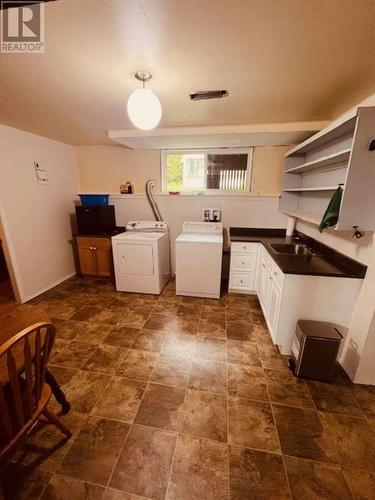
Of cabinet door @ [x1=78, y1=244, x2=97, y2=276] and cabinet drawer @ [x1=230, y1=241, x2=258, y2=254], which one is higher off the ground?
cabinet drawer @ [x1=230, y1=241, x2=258, y2=254]

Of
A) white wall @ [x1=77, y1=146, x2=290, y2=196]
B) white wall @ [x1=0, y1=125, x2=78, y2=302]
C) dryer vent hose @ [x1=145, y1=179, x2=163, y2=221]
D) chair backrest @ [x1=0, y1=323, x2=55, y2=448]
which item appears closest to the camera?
chair backrest @ [x1=0, y1=323, x2=55, y2=448]

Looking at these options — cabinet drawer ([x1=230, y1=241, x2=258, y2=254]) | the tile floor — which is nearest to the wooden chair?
the tile floor

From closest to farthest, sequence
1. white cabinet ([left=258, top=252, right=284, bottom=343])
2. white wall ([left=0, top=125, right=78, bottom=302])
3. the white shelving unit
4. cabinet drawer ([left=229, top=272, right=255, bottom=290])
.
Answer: the white shelving unit → white cabinet ([left=258, top=252, right=284, bottom=343]) → white wall ([left=0, top=125, right=78, bottom=302]) → cabinet drawer ([left=229, top=272, right=255, bottom=290])

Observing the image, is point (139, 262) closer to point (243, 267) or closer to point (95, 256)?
point (95, 256)

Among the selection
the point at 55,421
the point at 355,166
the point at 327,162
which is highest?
the point at 327,162

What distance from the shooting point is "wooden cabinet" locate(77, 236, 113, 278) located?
3.40m

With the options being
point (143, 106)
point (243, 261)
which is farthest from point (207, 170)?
point (143, 106)

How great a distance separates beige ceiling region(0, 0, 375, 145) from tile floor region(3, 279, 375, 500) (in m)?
2.29

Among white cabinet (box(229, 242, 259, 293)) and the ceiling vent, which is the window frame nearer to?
white cabinet (box(229, 242, 259, 293))

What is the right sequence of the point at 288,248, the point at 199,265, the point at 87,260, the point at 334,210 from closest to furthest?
1. the point at 334,210
2. the point at 288,248
3. the point at 199,265
4. the point at 87,260

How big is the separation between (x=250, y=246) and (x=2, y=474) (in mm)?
2914

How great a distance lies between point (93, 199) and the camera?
3.47m

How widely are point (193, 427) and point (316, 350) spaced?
1.09 meters

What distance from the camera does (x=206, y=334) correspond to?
2.28 m
